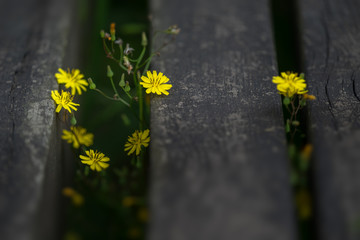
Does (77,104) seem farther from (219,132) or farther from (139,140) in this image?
(219,132)

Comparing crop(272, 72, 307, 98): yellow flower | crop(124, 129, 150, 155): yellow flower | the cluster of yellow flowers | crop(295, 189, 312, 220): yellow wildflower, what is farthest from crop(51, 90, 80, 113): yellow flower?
crop(295, 189, 312, 220): yellow wildflower

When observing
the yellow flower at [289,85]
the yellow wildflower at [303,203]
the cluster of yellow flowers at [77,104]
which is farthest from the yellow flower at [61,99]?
the yellow wildflower at [303,203]

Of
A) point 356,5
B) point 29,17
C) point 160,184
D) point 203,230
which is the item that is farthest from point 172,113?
point 356,5

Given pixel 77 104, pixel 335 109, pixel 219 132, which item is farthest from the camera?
pixel 77 104

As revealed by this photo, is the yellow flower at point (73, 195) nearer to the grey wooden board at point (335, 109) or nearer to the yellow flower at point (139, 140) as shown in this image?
the yellow flower at point (139, 140)

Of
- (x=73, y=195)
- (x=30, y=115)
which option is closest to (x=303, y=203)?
(x=73, y=195)

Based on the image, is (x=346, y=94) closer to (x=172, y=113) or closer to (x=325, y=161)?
(x=325, y=161)
